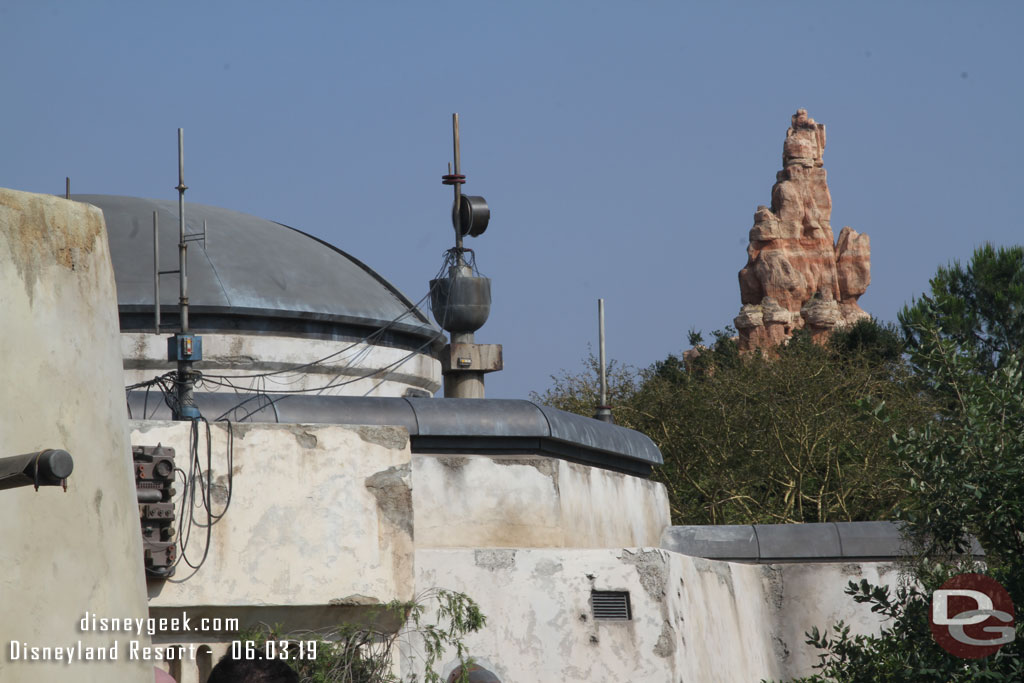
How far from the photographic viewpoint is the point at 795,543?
12156 mm

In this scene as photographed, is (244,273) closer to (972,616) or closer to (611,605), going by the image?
(611,605)

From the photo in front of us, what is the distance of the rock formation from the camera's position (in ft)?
232

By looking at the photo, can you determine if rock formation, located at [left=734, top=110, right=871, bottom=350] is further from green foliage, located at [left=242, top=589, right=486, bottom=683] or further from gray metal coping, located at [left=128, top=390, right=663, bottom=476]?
green foliage, located at [left=242, top=589, right=486, bottom=683]

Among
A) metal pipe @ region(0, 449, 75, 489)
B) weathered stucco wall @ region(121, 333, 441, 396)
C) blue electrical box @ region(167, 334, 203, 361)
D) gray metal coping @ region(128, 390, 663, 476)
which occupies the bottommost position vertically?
metal pipe @ region(0, 449, 75, 489)

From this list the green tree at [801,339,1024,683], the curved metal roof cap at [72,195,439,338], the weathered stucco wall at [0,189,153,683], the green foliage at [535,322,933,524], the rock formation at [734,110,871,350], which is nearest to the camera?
the weathered stucco wall at [0,189,153,683]

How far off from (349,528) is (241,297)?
16.2 feet

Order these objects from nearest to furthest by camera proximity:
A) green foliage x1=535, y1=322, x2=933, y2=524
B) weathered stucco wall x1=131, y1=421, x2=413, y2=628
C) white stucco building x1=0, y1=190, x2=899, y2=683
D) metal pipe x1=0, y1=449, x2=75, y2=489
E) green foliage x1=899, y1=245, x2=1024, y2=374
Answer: metal pipe x1=0, y1=449, x2=75, y2=489, white stucco building x1=0, y1=190, x2=899, y2=683, weathered stucco wall x1=131, y1=421, x2=413, y2=628, green foliage x1=535, y1=322, x2=933, y2=524, green foliage x1=899, y1=245, x2=1024, y2=374

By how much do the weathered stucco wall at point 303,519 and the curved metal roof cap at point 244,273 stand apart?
388 cm

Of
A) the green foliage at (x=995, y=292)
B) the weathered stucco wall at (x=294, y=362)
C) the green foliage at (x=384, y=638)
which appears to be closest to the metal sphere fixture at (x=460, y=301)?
the weathered stucco wall at (x=294, y=362)

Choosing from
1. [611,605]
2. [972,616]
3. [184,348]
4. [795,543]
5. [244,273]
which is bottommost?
[972,616]

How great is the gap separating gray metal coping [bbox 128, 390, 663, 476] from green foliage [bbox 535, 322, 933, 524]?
9346 mm

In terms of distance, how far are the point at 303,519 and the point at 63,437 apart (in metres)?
3.87

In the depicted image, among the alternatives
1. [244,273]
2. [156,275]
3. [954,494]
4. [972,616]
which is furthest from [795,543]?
[156,275]

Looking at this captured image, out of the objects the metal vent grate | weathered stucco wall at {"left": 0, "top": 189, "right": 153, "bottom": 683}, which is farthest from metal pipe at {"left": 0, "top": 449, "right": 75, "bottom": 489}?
the metal vent grate
